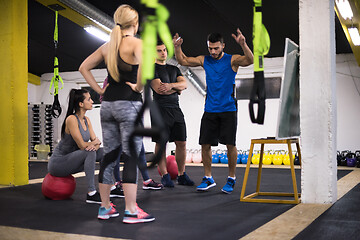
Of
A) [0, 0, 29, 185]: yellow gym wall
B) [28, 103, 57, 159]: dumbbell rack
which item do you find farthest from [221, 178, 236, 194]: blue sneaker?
[28, 103, 57, 159]: dumbbell rack

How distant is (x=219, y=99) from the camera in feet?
11.4

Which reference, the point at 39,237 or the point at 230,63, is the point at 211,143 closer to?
the point at 230,63

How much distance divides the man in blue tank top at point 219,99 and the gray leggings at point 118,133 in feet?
3.52

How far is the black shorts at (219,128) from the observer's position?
3443mm

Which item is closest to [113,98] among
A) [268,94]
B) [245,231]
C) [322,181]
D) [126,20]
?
[126,20]

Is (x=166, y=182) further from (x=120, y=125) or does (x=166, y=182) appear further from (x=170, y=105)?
(x=120, y=125)

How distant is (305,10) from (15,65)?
311cm

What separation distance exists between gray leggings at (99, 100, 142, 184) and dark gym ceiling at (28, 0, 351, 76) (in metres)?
3.24

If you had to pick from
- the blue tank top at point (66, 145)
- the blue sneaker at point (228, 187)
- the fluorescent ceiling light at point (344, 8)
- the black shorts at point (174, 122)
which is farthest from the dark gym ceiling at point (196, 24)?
the blue sneaker at point (228, 187)

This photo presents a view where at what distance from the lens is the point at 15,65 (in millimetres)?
4309

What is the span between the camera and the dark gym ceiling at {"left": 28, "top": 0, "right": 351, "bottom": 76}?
5516 mm

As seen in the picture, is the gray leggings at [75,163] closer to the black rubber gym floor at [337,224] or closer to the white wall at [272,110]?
the black rubber gym floor at [337,224]

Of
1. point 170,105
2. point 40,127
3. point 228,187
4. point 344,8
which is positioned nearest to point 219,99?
point 170,105

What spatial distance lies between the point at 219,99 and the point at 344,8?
89.5 inches
